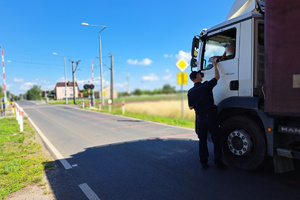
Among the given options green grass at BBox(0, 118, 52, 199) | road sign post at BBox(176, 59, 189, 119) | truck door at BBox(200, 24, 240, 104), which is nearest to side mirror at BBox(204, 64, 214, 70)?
truck door at BBox(200, 24, 240, 104)

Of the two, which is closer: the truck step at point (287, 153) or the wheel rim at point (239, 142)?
the truck step at point (287, 153)

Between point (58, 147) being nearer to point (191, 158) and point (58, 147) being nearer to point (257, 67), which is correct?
point (191, 158)

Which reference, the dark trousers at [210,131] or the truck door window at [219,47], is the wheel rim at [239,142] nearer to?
the dark trousers at [210,131]

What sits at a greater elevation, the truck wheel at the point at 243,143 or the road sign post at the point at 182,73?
the road sign post at the point at 182,73

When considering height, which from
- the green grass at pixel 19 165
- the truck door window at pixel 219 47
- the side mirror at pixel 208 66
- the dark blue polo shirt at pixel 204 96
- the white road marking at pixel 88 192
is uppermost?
the truck door window at pixel 219 47

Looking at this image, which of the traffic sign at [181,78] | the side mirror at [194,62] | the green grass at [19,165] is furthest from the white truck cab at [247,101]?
the traffic sign at [181,78]

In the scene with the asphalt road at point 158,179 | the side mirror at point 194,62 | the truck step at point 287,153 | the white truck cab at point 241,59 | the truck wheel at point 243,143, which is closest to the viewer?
the truck step at point 287,153

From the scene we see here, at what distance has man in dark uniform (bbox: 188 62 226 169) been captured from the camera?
12.2 feet

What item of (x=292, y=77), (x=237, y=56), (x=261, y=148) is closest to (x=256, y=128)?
(x=261, y=148)

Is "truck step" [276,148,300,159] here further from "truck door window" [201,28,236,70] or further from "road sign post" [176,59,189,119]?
"road sign post" [176,59,189,119]

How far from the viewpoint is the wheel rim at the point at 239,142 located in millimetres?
3434

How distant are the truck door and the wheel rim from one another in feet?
2.30

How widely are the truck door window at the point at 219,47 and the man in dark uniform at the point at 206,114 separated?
32 cm

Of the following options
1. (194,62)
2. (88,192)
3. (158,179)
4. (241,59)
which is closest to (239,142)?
(241,59)
